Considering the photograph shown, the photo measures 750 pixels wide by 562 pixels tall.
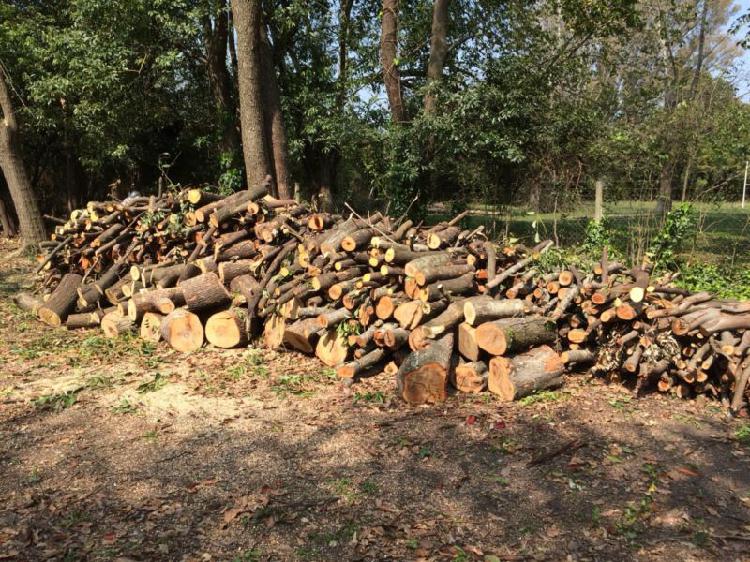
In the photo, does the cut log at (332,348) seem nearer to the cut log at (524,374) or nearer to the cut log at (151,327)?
the cut log at (524,374)

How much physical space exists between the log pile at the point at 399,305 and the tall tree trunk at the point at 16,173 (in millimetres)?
6006

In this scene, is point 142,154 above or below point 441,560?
above

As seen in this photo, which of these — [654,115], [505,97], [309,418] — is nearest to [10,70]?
[505,97]

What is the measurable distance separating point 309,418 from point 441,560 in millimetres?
2057

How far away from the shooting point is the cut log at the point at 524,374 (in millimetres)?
5031

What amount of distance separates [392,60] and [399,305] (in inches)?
306

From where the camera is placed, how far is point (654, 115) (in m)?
12.2

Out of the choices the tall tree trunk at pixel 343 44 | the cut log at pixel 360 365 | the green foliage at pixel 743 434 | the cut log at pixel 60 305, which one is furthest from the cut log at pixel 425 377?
the tall tree trunk at pixel 343 44

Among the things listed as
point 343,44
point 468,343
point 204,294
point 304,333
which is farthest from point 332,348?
point 343,44

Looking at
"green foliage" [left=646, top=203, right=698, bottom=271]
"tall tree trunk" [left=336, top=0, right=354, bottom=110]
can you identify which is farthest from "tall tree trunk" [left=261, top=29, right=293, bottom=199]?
"green foliage" [left=646, top=203, right=698, bottom=271]

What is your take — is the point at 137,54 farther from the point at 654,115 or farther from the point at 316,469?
the point at 316,469

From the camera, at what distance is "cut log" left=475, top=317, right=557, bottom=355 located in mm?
5148

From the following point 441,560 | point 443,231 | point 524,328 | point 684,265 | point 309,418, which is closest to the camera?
point 441,560

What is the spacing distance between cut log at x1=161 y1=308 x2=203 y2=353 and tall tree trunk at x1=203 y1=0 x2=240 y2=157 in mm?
8886
